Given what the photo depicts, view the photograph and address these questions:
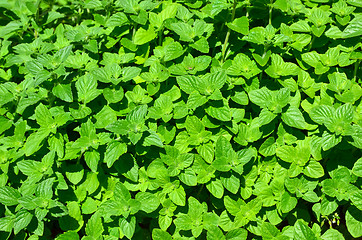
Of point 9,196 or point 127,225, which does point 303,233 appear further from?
point 9,196

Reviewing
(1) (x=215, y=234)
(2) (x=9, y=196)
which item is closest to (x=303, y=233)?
Answer: (1) (x=215, y=234)

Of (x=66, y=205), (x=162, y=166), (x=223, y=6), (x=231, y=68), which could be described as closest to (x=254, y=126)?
(x=231, y=68)

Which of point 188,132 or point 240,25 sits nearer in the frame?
point 188,132

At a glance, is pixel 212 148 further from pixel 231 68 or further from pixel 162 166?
pixel 231 68

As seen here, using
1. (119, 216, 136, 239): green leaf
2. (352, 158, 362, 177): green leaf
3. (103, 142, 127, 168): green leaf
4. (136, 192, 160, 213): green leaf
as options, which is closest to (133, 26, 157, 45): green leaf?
(103, 142, 127, 168): green leaf

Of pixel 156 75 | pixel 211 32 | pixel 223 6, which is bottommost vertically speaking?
pixel 156 75

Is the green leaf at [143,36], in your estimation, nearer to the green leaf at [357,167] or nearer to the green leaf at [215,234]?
the green leaf at [215,234]

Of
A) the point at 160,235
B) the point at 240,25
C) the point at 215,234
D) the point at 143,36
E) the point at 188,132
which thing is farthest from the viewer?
the point at 143,36

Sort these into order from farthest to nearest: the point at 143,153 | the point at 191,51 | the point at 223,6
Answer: the point at 191,51 < the point at 223,6 < the point at 143,153
